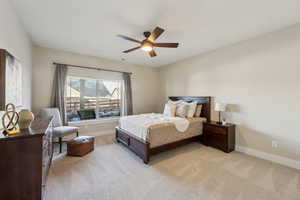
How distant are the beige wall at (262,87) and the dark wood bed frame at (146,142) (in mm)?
370

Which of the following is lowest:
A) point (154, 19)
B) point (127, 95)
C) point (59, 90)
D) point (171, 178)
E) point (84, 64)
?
point (171, 178)

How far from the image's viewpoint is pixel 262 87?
285cm

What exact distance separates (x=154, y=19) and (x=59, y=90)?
10.5 feet

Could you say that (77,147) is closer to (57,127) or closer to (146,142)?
(57,127)

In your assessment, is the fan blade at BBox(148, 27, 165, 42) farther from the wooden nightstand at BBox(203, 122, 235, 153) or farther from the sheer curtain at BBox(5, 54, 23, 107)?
the wooden nightstand at BBox(203, 122, 235, 153)

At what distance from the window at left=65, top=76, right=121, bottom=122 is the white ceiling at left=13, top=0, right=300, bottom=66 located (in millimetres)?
1424

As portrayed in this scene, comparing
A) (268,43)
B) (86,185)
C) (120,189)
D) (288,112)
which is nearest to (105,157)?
(86,185)

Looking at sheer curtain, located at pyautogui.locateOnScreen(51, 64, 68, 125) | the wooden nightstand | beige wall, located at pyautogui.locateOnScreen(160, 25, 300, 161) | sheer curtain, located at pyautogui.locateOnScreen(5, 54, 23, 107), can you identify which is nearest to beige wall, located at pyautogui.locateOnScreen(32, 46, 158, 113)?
sheer curtain, located at pyautogui.locateOnScreen(51, 64, 68, 125)

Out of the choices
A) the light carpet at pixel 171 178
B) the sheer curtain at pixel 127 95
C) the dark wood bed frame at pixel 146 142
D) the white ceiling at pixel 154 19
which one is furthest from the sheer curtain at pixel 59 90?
the sheer curtain at pixel 127 95

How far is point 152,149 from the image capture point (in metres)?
2.68

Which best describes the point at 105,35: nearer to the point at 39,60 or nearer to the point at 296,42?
the point at 39,60

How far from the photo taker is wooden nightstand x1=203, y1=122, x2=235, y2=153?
3104mm

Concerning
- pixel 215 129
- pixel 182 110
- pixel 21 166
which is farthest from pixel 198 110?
pixel 21 166

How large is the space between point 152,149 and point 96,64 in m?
3.34
